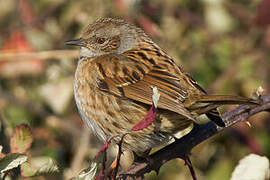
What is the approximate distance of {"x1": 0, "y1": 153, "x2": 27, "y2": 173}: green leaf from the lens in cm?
262

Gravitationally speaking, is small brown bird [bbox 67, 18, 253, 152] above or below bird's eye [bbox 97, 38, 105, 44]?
below

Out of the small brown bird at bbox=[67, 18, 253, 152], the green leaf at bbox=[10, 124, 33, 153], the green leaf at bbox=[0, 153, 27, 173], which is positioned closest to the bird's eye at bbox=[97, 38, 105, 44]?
the small brown bird at bbox=[67, 18, 253, 152]

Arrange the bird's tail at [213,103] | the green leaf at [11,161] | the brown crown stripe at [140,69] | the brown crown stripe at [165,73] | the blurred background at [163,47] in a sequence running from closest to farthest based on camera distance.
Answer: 1. the green leaf at [11,161]
2. the bird's tail at [213,103]
3. the brown crown stripe at [165,73]
4. the brown crown stripe at [140,69]
5. the blurred background at [163,47]

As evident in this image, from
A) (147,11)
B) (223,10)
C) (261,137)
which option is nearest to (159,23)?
(147,11)

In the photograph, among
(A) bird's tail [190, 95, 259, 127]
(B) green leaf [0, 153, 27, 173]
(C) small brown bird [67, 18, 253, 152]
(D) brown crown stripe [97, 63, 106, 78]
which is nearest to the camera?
(B) green leaf [0, 153, 27, 173]

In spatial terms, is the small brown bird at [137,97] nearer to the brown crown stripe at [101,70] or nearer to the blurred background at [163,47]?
the brown crown stripe at [101,70]

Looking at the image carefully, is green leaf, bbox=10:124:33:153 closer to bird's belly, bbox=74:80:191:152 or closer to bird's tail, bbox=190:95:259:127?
bird's belly, bbox=74:80:191:152

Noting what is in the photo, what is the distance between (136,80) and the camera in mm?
3852

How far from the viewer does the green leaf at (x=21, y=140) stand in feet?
9.39

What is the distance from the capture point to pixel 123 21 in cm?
458

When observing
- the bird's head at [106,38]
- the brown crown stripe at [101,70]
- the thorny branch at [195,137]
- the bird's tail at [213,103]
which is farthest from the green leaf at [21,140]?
the bird's head at [106,38]

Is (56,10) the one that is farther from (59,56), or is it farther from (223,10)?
(223,10)

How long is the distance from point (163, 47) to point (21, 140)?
2.60 metres

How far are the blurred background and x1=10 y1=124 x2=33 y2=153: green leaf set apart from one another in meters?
1.90
